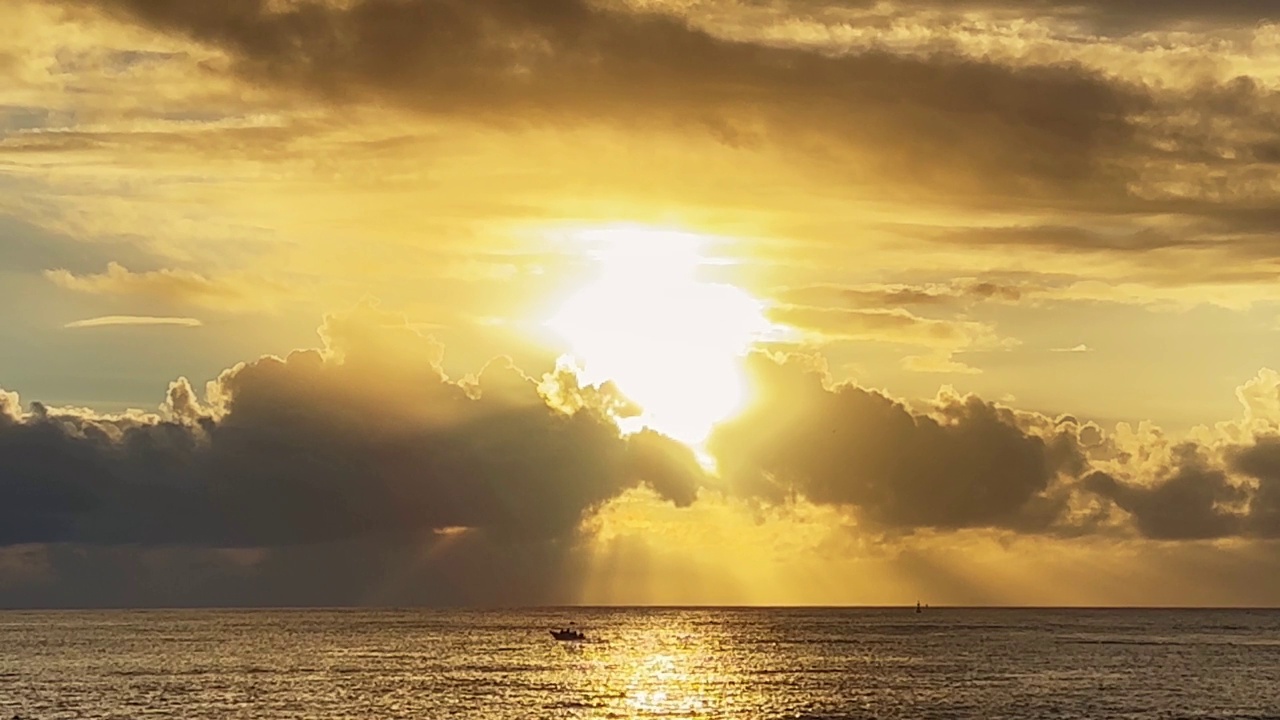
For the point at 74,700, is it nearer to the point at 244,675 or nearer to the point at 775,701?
the point at 244,675

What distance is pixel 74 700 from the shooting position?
511ft

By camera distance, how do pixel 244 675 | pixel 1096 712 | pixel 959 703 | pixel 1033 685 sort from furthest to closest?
pixel 244 675 < pixel 1033 685 < pixel 959 703 < pixel 1096 712

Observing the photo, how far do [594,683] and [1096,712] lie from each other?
61604 mm

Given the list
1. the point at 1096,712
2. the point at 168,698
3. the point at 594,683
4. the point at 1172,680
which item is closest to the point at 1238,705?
the point at 1096,712

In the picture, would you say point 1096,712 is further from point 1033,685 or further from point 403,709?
point 403,709

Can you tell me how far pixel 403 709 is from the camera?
146 m

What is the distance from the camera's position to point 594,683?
184 metres

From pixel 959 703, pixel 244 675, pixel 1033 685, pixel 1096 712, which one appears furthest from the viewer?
pixel 244 675

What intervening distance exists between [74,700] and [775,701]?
225ft

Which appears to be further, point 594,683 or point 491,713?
point 594,683

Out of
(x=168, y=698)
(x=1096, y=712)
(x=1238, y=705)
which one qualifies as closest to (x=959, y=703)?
(x=1096, y=712)

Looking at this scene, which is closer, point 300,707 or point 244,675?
point 300,707

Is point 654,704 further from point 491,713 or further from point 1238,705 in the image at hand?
point 1238,705

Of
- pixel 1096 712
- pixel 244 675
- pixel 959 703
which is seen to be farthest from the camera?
pixel 244 675
